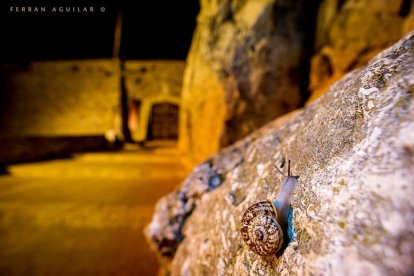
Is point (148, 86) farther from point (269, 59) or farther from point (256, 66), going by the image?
point (269, 59)

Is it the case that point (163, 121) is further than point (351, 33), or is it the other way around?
point (163, 121)

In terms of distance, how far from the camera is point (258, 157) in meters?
1.42

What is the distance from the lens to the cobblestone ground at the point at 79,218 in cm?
203

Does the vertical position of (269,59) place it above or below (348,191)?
above

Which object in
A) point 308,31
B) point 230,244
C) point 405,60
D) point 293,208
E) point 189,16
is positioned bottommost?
point 230,244

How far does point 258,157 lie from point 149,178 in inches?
149

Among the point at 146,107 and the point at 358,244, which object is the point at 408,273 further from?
the point at 146,107

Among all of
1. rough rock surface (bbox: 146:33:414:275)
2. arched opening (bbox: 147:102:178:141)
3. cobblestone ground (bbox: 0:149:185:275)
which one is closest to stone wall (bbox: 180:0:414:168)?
cobblestone ground (bbox: 0:149:185:275)

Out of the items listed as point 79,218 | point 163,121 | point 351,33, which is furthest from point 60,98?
point 351,33

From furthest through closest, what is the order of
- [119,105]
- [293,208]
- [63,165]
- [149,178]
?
[119,105], [63,165], [149,178], [293,208]

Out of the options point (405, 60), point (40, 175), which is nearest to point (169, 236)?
point (405, 60)

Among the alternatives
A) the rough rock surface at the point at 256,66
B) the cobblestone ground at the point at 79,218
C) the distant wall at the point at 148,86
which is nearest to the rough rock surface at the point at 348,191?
the cobblestone ground at the point at 79,218

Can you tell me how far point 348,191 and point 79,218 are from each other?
3.35 metres

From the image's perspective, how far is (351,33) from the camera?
11.0ft
